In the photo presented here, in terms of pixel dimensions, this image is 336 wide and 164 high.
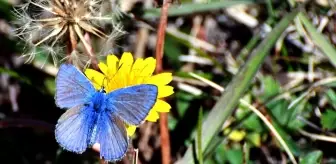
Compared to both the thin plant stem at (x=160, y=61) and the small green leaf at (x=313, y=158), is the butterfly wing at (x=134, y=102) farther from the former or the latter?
the small green leaf at (x=313, y=158)

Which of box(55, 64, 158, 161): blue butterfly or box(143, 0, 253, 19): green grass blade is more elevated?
box(143, 0, 253, 19): green grass blade

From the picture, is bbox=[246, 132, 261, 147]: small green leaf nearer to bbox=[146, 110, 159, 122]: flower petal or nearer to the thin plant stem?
the thin plant stem

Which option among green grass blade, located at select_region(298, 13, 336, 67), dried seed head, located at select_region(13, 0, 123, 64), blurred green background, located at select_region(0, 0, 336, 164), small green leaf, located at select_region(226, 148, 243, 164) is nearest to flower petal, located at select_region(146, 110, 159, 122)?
blurred green background, located at select_region(0, 0, 336, 164)

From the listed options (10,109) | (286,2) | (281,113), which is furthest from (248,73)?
(10,109)

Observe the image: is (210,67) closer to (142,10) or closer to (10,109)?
(142,10)

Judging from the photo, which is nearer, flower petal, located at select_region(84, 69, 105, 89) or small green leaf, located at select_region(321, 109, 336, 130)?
flower petal, located at select_region(84, 69, 105, 89)

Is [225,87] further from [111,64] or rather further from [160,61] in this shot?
[111,64]

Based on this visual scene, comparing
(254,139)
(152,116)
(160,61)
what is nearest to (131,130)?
(152,116)
